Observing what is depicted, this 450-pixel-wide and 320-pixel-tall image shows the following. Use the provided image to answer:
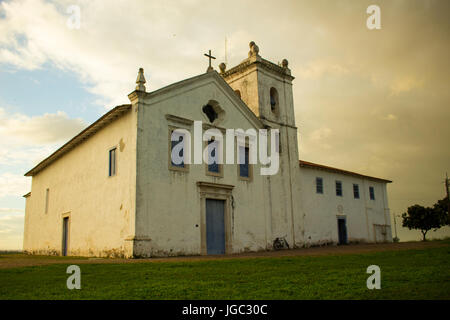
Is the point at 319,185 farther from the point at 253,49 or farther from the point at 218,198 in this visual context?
the point at 218,198

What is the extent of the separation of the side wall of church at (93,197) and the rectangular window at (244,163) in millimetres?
6141

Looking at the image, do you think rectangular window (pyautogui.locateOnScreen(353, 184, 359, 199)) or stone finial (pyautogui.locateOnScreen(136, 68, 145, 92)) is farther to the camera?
rectangular window (pyautogui.locateOnScreen(353, 184, 359, 199))

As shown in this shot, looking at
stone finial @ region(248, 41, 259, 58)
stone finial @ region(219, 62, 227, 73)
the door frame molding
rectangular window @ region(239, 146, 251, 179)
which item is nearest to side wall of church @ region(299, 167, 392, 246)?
rectangular window @ region(239, 146, 251, 179)

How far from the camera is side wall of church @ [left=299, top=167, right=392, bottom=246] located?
83.9 feet

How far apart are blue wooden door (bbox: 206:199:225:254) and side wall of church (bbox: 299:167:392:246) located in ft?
22.6

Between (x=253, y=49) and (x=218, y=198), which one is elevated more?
(x=253, y=49)

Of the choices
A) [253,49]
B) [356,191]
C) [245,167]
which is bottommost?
[356,191]

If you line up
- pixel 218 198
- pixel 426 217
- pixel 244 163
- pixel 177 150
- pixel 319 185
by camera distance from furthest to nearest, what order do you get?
1. pixel 426 217
2. pixel 319 185
3. pixel 244 163
4. pixel 218 198
5. pixel 177 150

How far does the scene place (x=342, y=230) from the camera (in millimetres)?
28094

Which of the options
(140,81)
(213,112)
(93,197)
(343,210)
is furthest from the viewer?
(343,210)

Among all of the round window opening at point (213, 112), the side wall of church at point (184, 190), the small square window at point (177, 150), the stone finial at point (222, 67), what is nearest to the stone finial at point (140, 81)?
the side wall of church at point (184, 190)

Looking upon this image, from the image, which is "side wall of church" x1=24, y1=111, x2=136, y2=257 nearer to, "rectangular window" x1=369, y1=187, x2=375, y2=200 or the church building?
the church building

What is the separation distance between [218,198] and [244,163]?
2.86 metres

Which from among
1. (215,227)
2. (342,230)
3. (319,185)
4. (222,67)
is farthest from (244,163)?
(342,230)
